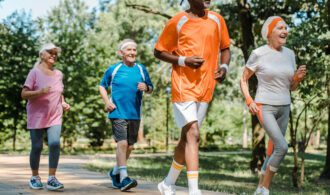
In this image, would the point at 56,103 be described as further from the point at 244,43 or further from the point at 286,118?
the point at 244,43

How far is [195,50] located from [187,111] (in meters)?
0.58

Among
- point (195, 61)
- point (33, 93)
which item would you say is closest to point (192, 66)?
point (195, 61)

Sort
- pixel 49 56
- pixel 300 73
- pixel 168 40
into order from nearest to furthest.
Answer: pixel 168 40 < pixel 300 73 < pixel 49 56

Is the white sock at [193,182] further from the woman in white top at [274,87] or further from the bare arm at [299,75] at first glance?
the bare arm at [299,75]

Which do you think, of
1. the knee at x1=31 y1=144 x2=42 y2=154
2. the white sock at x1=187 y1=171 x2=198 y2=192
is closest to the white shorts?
the white sock at x1=187 y1=171 x2=198 y2=192

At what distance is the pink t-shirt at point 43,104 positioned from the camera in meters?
6.86

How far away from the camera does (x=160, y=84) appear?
36.6 m

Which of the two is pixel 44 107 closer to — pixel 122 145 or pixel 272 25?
pixel 122 145

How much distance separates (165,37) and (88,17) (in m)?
54.1

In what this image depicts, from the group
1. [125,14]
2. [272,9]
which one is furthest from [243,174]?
[125,14]

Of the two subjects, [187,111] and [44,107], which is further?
[44,107]

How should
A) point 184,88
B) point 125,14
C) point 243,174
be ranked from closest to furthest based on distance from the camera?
point 184,88 → point 243,174 → point 125,14

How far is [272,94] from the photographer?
6.31 metres

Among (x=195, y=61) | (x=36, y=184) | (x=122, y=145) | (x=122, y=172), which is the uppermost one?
(x=195, y=61)
